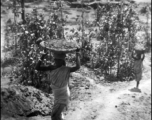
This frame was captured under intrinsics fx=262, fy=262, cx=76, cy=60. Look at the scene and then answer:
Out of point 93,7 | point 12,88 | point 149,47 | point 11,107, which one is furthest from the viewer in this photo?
point 93,7

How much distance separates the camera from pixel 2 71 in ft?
30.0

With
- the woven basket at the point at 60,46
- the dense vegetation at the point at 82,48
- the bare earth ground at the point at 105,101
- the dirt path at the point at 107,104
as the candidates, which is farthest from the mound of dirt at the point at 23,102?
the woven basket at the point at 60,46

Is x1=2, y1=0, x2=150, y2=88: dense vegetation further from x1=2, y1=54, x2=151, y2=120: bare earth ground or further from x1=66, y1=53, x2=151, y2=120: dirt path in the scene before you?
x1=66, y1=53, x2=151, y2=120: dirt path

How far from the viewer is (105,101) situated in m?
6.38

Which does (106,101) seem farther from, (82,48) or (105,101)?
(82,48)

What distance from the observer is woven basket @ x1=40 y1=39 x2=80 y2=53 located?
3.48 metres

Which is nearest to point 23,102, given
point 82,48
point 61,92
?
point 61,92

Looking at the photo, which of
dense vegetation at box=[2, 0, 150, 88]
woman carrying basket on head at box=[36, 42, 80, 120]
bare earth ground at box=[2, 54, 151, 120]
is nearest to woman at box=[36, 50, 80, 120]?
woman carrying basket on head at box=[36, 42, 80, 120]

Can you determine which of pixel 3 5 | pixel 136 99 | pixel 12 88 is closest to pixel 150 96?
Answer: pixel 136 99

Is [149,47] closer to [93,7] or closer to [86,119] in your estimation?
[86,119]

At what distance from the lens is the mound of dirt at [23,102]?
15.7ft

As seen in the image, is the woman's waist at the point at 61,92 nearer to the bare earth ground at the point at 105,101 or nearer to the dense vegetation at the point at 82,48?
the bare earth ground at the point at 105,101

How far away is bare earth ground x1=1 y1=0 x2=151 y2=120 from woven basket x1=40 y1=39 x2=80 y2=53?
169 cm

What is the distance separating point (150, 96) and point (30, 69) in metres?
3.23
